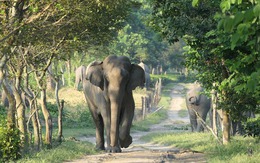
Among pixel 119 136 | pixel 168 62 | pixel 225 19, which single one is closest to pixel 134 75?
pixel 119 136

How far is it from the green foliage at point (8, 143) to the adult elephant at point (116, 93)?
11.4 ft

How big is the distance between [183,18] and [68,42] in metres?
5.68

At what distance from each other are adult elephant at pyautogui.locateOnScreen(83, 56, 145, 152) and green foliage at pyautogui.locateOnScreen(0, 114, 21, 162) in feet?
11.4

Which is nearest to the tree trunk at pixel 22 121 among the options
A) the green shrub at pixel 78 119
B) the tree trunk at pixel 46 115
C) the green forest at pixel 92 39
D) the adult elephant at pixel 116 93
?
the green forest at pixel 92 39

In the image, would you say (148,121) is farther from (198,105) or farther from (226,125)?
(226,125)

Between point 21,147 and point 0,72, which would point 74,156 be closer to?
point 21,147

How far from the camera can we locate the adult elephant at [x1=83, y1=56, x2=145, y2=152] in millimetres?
20484

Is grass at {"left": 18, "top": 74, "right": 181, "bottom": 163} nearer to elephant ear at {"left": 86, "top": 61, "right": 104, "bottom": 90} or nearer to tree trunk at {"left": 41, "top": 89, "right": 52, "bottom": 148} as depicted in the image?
tree trunk at {"left": 41, "top": 89, "right": 52, "bottom": 148}

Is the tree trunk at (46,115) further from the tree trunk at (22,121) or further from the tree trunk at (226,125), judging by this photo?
the tree trunk at (226,125)

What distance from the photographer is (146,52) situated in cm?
8569

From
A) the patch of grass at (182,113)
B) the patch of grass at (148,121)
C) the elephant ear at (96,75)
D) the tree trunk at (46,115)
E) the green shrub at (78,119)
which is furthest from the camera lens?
the patch of grass at (182,113)

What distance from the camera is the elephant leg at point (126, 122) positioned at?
21031 mm

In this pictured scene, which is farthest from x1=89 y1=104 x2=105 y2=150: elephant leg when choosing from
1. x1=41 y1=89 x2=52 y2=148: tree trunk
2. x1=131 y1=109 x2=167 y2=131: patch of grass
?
x1=131 y1=109 x2=167 y2=131: patch of grass

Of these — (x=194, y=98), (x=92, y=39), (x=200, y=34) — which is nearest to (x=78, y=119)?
(x=194, y=98)
